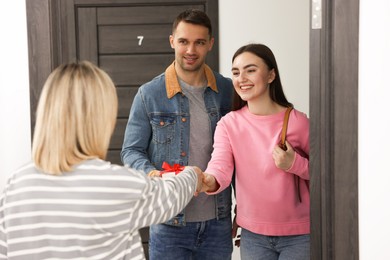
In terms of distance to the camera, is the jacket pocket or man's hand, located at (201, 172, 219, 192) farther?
the jacket pocket

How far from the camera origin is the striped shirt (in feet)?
4.38

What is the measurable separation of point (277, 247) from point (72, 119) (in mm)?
965

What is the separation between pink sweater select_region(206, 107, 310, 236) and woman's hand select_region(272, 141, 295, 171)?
0.08 feet

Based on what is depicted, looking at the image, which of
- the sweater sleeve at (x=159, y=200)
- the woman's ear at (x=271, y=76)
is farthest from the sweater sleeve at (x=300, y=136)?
the sweater sleeve at (x=159, y=200)

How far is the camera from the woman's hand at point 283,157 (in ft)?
6.34

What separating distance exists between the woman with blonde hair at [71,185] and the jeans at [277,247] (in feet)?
2.42

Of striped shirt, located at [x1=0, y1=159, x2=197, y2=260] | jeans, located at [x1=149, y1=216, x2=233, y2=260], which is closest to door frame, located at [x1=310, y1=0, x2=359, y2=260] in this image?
striped shirt, located at [x1=0, y1=159, x2=197, y2=260]

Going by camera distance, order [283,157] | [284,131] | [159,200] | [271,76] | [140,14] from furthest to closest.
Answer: [140,14] < [271,76] < [284,131] < [283,157] < [159,200]

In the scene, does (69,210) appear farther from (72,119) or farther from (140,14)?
(140,14)

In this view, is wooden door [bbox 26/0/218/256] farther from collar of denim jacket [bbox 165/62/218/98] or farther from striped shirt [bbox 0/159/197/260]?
striped shirt [bbox 0/159/197/260]

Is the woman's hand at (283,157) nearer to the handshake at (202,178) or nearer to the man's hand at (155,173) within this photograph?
the handshake at (202,178)
